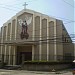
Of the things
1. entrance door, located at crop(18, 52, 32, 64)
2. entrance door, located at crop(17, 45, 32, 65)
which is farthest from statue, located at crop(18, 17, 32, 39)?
entrance door, located at crop(18, 52, 32, 64)

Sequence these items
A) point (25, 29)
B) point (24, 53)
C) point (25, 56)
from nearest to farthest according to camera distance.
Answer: point (25, 29) → point (25, 56) → point (24, 53)

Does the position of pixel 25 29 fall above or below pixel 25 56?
above

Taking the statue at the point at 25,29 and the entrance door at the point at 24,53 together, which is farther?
the entrance door at the point at 24,53

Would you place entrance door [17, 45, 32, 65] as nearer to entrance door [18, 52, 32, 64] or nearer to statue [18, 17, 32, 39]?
entrance door [18, 52, 32, 64]

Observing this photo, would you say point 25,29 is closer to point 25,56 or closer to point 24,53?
point 24,53

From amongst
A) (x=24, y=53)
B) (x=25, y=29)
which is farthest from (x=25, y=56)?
(x=25, y=29)

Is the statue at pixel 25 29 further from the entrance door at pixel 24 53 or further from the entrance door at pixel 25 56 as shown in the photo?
the entrance door at pixel 25 56

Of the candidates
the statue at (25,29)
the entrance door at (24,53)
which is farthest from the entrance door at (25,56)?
the statue at (25,29)

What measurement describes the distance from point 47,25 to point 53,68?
1118 cm

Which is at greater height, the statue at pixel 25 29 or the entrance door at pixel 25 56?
the statue at pixel 25 29

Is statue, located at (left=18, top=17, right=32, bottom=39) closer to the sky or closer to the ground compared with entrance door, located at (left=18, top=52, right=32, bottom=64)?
closer to the sky

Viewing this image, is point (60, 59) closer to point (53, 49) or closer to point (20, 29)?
point (53, 49)

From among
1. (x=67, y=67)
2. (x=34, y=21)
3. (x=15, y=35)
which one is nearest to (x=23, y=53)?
(x=15, y=35)

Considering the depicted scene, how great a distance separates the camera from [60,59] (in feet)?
151
